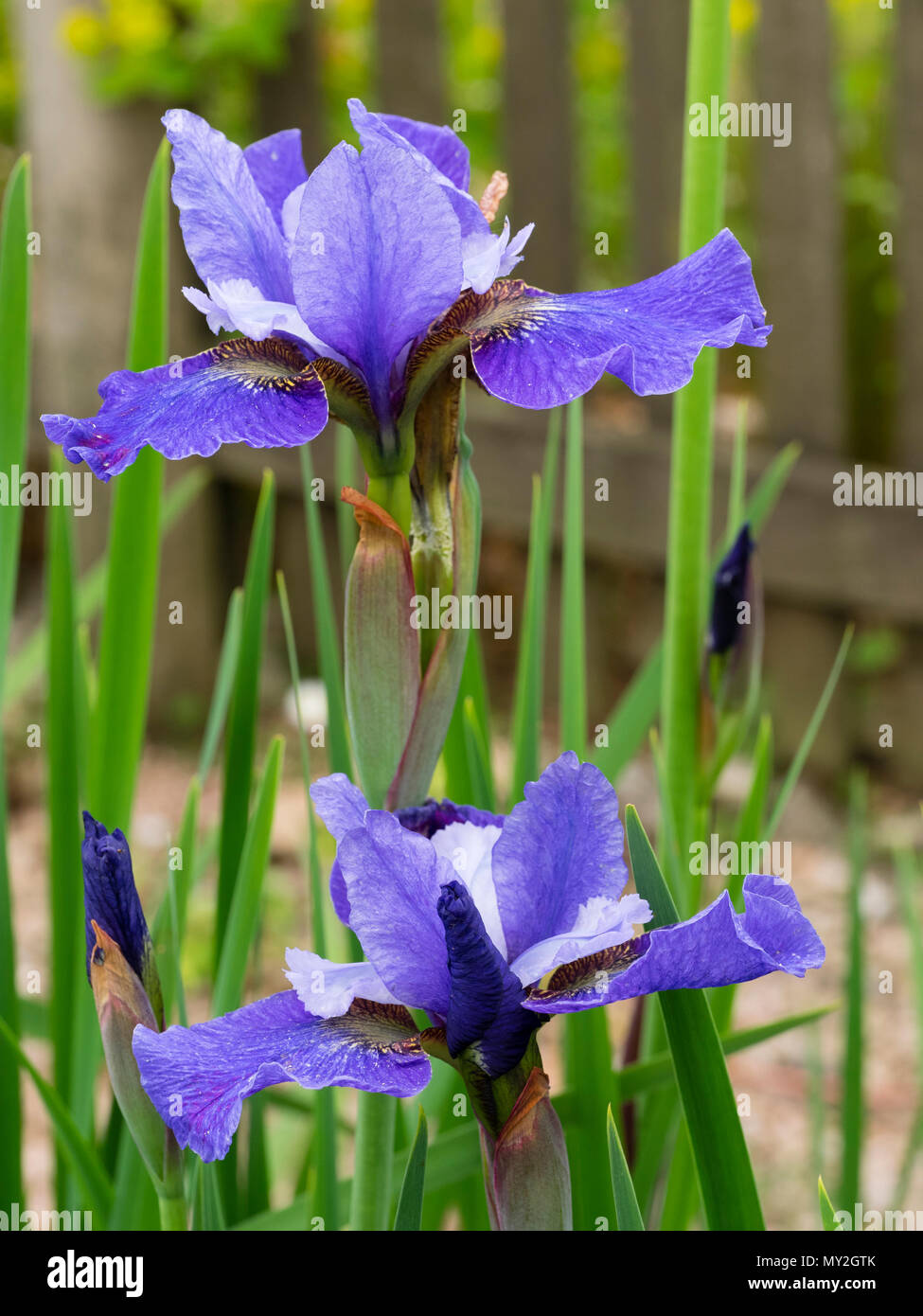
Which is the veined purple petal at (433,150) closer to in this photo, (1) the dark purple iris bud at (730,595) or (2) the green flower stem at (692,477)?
(2) the green flower stem at (692,477)

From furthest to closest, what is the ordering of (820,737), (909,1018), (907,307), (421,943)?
1. (820,737)
2. (907,307)
3. (909,1018)
4. (421,943)

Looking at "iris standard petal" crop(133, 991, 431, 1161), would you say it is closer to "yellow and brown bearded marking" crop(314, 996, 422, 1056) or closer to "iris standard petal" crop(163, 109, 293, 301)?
"yellow and brown bearded marking" crop(314, 996, 422, 1056)

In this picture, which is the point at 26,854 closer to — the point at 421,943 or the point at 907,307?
the point at 907,307

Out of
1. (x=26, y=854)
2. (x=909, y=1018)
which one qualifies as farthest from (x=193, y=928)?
(x=909, y=1018)

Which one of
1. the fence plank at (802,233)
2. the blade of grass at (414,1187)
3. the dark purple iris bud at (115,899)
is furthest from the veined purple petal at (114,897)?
the fence plank at (802,233)

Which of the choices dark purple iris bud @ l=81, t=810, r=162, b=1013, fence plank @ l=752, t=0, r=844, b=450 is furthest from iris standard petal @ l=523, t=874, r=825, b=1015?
fence plank @ l=752, t=0, r=844, b=450
